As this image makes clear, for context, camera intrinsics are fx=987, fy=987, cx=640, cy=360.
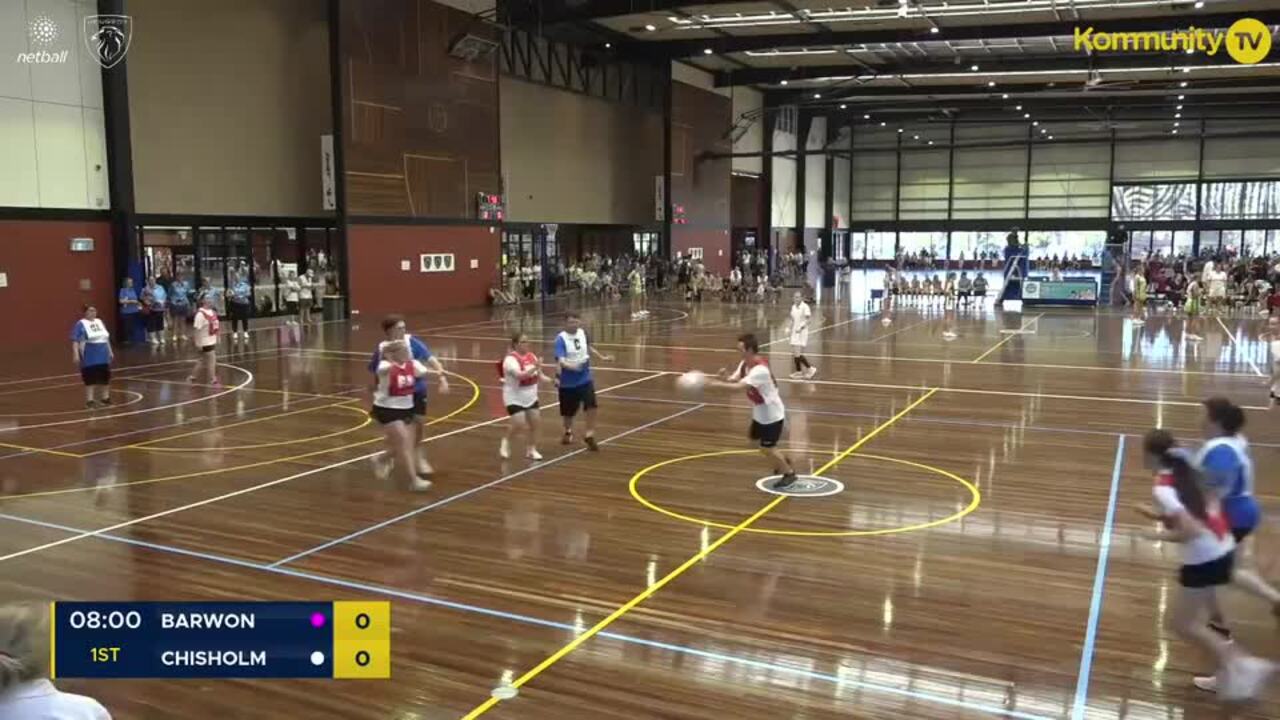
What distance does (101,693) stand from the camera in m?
5.72

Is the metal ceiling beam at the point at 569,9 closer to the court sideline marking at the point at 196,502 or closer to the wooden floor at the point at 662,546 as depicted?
the wooden floor at the point at 662,546

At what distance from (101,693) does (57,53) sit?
2074 centimetres

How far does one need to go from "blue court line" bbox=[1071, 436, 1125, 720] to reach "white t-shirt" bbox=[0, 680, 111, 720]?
189 inches

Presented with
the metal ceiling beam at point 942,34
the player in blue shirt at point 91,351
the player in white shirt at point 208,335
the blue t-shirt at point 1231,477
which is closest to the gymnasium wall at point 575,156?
the metal ceiling beam at point 942,34

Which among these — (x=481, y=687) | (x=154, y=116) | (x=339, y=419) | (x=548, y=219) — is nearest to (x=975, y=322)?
(x=548, y=219)

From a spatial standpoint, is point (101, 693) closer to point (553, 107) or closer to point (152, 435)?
point (152, 435)

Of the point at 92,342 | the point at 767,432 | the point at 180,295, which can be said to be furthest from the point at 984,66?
the point at 92,342

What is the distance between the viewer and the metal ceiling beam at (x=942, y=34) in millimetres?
33906

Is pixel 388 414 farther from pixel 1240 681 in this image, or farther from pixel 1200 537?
pixel 1240 681

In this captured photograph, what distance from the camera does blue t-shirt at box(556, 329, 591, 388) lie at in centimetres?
1173

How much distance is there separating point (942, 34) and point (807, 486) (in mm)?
30480

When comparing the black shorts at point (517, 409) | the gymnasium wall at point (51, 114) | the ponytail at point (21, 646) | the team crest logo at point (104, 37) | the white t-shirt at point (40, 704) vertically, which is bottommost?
the black shorts at point (517, 409)

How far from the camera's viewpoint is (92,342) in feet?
47.3
